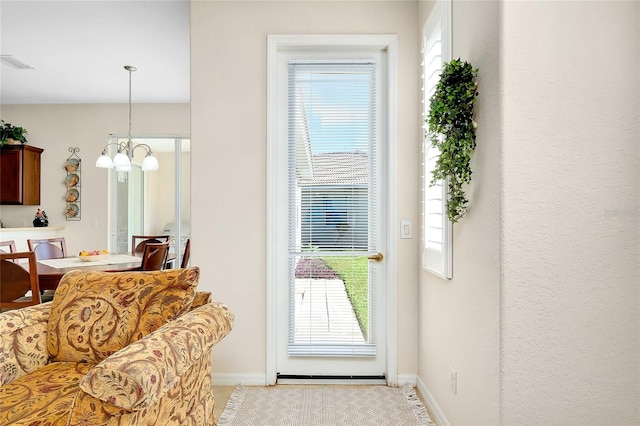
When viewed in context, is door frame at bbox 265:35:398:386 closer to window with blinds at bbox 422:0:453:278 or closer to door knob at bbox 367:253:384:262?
door knob at bbox 367:253:384:262

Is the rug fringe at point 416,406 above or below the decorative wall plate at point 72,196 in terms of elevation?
below

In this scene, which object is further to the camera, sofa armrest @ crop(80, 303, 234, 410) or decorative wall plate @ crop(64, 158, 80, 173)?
decorative wall plate @ crop(64, 158, 80, 173)

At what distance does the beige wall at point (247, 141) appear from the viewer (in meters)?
2.68

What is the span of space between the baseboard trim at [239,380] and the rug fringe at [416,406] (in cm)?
Answer: 95

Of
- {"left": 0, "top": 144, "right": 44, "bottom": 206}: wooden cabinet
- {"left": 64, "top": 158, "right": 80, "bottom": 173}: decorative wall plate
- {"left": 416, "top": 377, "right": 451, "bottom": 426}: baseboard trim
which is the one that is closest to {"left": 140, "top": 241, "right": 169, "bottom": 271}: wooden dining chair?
{"left": 416, "top": 377, "right": 451, "bottom": 426}: baseboard trim

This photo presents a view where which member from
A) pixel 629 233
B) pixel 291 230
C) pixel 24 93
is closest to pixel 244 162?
pixel 291 230

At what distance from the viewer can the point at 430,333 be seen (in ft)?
7.87

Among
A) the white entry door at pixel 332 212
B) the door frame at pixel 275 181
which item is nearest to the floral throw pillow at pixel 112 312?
the door frame at pixel 275 181

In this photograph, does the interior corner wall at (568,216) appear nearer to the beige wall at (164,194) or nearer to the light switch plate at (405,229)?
the light switch plate at (405,229)

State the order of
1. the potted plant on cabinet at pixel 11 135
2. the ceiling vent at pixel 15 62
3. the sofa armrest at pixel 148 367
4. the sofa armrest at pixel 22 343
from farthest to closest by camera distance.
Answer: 1. the potted plant on cabinet at pixel 11 135
2. the ceiling vent at pixel 15 62
3. the sofa armrest at pixel 22 343
4. the sofa armrest at pixel 148 367

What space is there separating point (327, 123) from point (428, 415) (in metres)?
1.97

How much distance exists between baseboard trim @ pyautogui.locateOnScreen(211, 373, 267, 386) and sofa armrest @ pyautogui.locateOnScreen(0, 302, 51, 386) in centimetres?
118

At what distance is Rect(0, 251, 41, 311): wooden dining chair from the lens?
2756mm

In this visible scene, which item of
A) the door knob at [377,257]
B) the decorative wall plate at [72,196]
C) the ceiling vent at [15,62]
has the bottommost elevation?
the door knob at [377,257]
